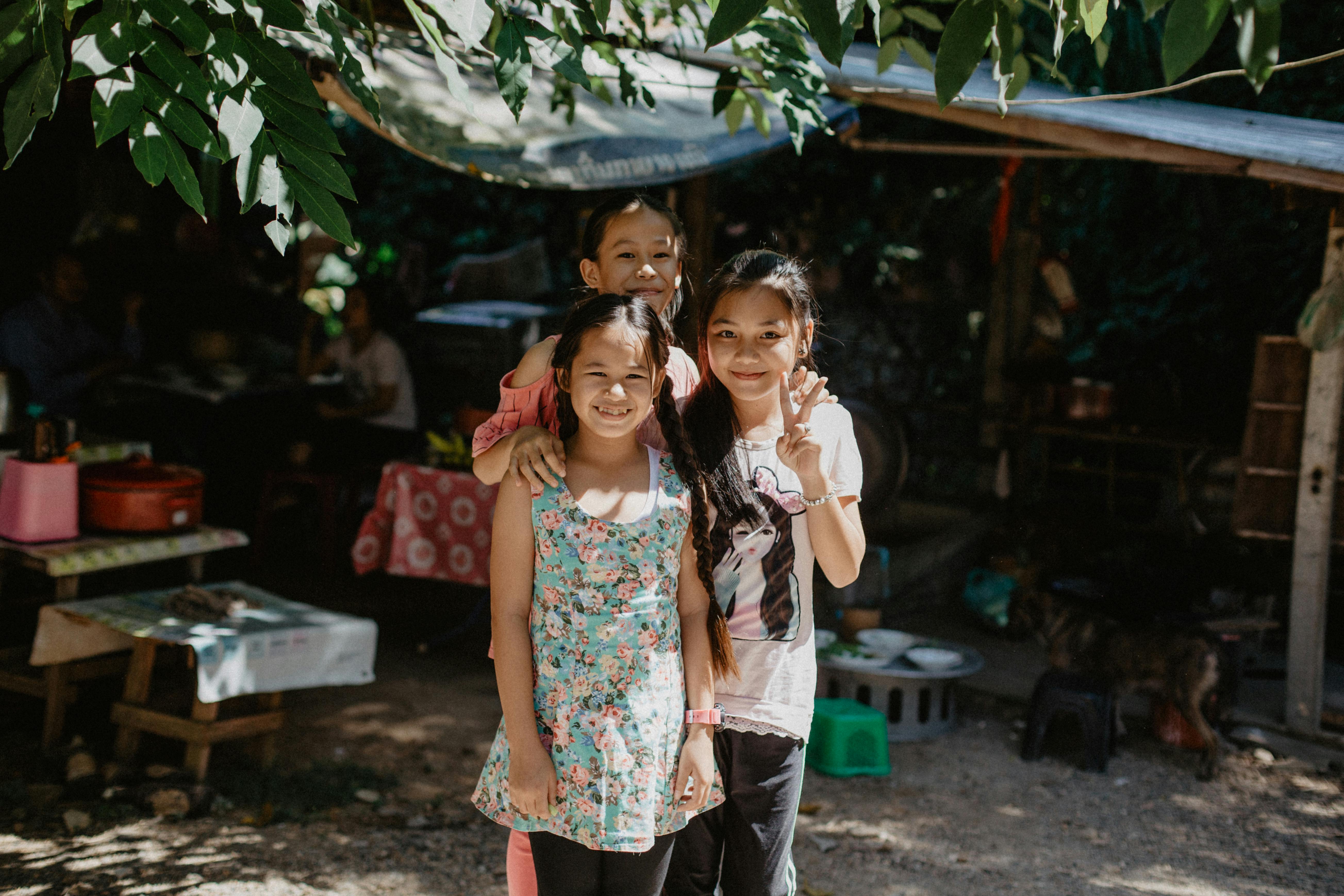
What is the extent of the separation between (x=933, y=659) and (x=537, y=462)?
318 centimetres

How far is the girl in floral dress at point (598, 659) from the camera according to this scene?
6.76 feet

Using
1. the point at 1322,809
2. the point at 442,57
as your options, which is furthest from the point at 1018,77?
the point at 1322,809

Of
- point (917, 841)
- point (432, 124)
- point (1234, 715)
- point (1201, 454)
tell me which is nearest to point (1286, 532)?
point (1234, 715)

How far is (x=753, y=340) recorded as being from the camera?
7.22 feet

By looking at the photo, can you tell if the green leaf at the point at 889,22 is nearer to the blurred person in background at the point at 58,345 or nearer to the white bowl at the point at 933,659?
the white bowl at the point at 933,659

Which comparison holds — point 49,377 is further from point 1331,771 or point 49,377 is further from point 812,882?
point 1331,771

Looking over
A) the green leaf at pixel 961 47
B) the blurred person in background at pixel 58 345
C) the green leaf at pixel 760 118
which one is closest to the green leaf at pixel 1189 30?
the green leaf at pixel 961 47

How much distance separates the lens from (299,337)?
32.0 feet

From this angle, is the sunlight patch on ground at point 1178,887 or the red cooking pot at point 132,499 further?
the red cooking pot at point 132,499

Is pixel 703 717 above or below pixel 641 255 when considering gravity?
below

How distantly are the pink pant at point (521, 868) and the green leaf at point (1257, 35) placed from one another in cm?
191

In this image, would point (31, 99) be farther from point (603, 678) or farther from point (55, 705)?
point (55, 705)

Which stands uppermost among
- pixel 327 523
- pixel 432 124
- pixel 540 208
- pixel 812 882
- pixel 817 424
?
pixel 540 208

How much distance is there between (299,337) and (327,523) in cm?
343
